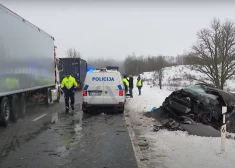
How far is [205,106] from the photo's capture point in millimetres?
9680

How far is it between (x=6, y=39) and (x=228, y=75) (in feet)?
136

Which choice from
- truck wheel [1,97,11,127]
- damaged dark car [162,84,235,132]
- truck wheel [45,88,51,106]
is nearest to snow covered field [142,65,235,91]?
truck wheel [45,88,51,106]

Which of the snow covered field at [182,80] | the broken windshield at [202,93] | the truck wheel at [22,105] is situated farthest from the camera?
the snow covered field at [182,80]

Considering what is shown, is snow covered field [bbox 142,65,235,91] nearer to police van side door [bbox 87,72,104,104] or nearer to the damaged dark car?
police van side door [bbox 87,72,104,104]

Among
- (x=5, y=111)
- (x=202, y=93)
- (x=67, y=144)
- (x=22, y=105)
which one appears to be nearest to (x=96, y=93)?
(x=22, y=105)

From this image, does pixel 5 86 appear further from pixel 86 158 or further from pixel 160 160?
pixel 160 160

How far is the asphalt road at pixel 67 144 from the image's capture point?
5.80 meters

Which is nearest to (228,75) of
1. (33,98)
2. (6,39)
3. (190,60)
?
(190,60)

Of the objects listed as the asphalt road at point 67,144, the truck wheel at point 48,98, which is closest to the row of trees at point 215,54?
the truck wheel at point 48,98

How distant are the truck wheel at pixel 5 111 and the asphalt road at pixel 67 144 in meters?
0.30

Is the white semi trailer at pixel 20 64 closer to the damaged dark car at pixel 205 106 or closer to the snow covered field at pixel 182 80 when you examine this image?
the damaged dark car at pixel 205 106

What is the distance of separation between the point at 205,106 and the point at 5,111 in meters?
6.26

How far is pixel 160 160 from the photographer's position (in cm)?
584

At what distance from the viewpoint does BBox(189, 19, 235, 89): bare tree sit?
A: 152ft
